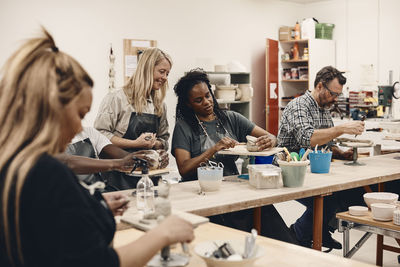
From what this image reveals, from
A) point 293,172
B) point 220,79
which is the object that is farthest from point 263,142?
A: point 220,79

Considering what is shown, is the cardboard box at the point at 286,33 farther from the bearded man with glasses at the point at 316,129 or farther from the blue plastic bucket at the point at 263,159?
the blue plastic bucket at the point at 263,159

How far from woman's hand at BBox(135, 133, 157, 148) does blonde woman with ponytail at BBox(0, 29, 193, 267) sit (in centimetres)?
218

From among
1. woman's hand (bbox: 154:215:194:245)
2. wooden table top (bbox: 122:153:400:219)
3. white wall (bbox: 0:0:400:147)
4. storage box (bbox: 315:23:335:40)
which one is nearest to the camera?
woman's hand (bbox: 154:215:194:245)

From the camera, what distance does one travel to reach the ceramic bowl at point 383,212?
2.59 m

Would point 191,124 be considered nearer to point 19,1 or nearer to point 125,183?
point 125,183

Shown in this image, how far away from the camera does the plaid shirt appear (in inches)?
148

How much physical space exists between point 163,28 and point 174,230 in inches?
250

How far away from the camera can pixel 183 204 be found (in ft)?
7.65

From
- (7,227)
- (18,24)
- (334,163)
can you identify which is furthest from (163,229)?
(18,24)

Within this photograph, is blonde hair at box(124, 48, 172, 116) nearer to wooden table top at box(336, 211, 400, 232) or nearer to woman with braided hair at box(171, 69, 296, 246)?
woman with braided hair at box(171, 69, 296, 246)

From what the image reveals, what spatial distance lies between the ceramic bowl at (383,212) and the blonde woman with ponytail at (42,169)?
73.6 inches

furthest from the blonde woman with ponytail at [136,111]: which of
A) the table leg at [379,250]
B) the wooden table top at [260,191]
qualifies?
the table leg at [379,250]

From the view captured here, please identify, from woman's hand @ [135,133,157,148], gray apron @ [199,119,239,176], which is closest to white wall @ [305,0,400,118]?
gray apron @ [199,119,239,176]

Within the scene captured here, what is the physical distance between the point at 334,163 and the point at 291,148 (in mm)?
366
